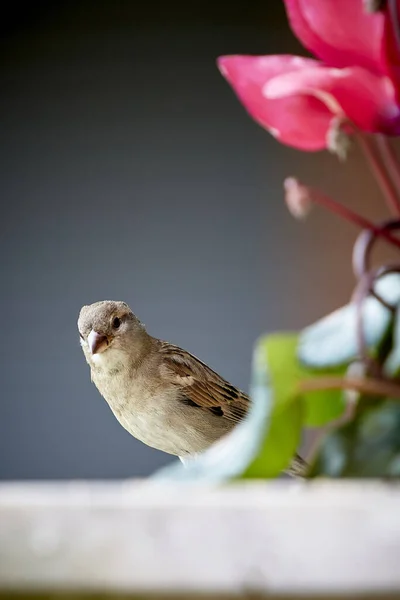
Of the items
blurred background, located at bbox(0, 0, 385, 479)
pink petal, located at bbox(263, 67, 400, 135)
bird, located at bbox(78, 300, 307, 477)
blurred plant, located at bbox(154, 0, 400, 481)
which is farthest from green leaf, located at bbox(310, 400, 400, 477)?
blurred background, located at bbox(0, 0, 385, 479)

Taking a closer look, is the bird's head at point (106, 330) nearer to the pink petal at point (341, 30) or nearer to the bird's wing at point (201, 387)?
the bird's wing at point (201, 387)

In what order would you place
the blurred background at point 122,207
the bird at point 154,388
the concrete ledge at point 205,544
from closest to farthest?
1. the concrete ledge at point 205,544
2. the bird at point 154,388
3. the blurred background at point 122,207

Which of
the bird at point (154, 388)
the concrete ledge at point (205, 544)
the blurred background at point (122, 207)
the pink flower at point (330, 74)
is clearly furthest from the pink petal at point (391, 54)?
the blurred background at point (122, 207)

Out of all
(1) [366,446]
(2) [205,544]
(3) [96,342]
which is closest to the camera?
(2) [205,544]

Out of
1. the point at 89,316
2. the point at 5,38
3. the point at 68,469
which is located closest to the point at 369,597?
the point at 89,316

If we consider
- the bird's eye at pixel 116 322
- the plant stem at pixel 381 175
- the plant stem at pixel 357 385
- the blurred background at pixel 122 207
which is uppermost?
the blurred background at pixel 122 207

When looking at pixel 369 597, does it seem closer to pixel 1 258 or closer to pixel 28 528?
pixel 28 528

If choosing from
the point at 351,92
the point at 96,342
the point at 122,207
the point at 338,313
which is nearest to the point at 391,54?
the point at 351,92

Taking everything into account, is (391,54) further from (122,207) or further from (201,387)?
(122,207)
